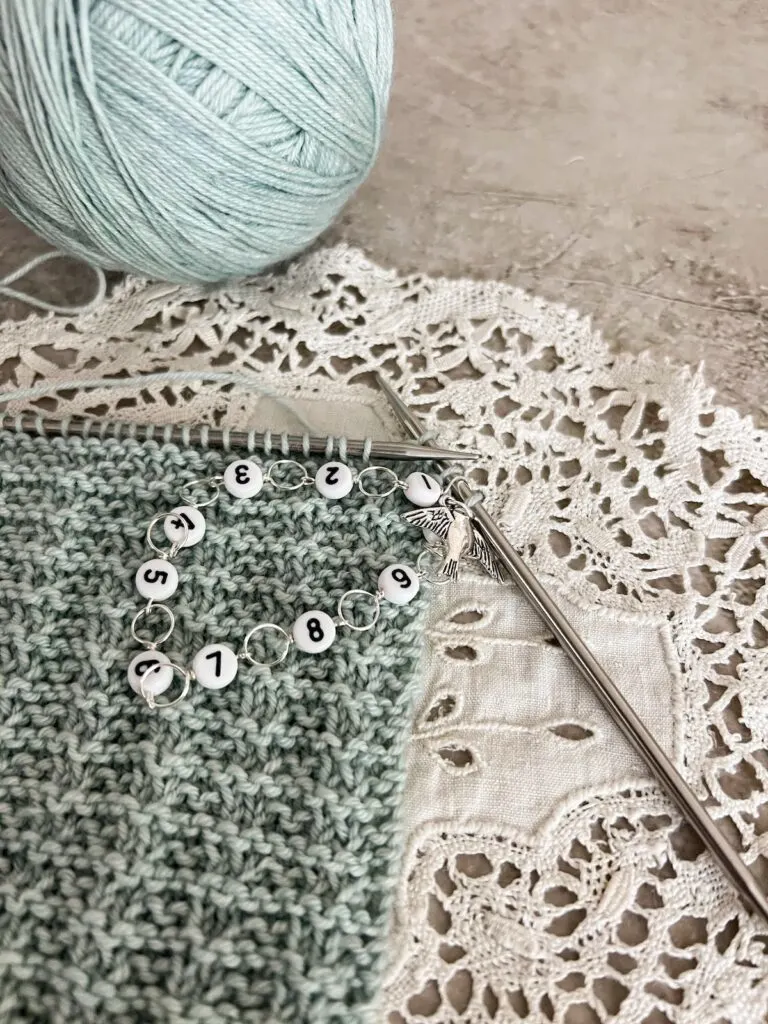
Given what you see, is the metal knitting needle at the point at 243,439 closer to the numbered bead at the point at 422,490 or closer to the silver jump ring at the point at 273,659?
the numbered bead at the point at 422,490

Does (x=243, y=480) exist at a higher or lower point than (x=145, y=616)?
higher

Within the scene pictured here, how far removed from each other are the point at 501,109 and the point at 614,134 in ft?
0.42

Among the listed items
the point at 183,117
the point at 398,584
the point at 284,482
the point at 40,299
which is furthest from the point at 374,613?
the point at 40,299

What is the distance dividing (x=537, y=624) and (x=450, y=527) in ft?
0.36

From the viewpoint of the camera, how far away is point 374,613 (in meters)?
0.61

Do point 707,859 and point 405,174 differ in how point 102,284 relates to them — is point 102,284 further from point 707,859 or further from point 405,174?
point 707,859

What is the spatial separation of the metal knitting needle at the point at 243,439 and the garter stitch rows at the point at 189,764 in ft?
0.04

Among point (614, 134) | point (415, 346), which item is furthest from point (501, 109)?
point (415, 346)

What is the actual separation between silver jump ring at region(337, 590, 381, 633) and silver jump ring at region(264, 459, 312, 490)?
0.32 feet

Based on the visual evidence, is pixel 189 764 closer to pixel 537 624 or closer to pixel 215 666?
pixel 215 666

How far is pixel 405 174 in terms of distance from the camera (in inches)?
35.5

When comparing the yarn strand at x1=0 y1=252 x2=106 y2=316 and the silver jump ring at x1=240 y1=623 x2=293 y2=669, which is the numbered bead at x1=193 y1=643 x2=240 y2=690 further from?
the yarn strand at x1=0 y1=252 x2=106 y2=316

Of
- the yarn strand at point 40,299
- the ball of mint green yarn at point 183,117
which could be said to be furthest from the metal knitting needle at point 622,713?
the yarn strand at point 40,299

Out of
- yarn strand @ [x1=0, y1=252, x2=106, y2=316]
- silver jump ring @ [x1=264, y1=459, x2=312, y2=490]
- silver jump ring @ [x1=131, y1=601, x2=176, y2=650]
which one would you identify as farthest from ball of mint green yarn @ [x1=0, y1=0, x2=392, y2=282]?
silver jump ring @ [x1=131, y1=601, x2=176, y2=650]
